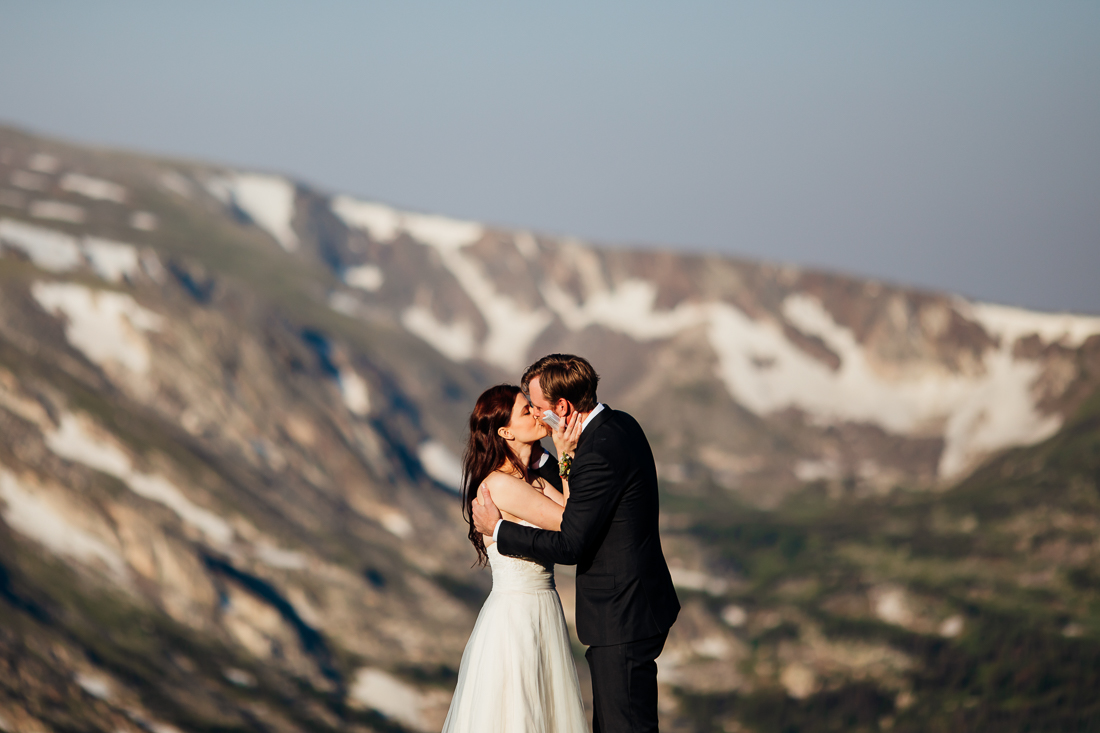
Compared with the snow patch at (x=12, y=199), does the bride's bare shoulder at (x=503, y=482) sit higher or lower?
lower

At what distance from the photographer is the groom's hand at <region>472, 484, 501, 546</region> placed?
10.6 m

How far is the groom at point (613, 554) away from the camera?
10.0 meters

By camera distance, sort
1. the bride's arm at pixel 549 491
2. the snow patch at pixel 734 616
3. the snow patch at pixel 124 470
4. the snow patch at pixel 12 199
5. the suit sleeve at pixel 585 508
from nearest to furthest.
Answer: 1. the suit sleeve at pixel 585 508
2. the bride's arm at pixel 549 491
3. the snow patch at pixel 124 470
4. the snow patch at pixel 734 616
5. the snow patch at pixel 12 199

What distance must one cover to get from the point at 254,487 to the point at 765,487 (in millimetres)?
92583

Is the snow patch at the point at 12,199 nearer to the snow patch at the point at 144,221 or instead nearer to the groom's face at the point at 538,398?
the snow patch at the point at 144,221

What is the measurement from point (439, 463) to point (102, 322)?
49.6m

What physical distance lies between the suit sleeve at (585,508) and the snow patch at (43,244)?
12940 cm

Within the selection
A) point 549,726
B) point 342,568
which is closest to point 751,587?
point 342,568

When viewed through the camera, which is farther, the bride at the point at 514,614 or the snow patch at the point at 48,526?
the snow patch at the point at 48,526

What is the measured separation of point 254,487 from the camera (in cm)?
12006

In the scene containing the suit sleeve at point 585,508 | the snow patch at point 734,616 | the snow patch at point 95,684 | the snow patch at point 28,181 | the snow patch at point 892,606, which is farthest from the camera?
the snow patch at point 28,181

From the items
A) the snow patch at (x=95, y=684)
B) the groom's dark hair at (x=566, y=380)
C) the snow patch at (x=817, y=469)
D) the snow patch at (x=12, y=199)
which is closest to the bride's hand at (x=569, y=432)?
the groom's dark hair at (x=566, y=380)

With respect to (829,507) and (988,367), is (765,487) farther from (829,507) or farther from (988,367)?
(988,367)

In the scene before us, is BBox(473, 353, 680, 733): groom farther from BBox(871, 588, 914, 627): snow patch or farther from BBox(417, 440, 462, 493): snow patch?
BBox(417, 440, 462, 493): snow patch
